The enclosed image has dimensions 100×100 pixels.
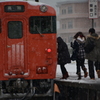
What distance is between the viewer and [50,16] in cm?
939

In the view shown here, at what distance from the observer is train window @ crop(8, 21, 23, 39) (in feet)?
30.3

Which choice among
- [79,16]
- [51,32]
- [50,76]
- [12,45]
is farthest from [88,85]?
[79,16]

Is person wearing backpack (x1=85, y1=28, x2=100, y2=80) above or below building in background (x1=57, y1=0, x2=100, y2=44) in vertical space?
below

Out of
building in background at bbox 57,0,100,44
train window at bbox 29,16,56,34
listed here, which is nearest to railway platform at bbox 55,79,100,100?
train window at bbox 29,16,56,34

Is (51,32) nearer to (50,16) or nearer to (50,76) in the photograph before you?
(50,16)

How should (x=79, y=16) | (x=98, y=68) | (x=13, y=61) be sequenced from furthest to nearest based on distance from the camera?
(x=79, y=16) < (x=98, y=68) < (x=13, y=61)

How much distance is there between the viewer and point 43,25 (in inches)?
370

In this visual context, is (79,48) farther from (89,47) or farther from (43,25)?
(43,25)

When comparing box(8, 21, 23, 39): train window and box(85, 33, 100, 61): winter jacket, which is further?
box(85, 33, 100, 61): winter jacket

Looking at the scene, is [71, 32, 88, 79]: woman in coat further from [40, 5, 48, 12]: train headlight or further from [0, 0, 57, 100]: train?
[40, 5, 48, 12]: train headlight

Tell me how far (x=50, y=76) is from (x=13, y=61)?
108 centimetres

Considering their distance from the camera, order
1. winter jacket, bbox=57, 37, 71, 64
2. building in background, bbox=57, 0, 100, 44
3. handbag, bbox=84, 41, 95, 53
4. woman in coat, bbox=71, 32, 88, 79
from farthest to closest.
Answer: building in background, bbox=57, 0, 100, 44 < woman in coat, bbox=71, 32, 88, 79 < winter jacket, bbox=57, 37, 71, 64 < handbag, bbox=84, 41, 95, 53

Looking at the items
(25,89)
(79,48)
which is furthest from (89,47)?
(25,89)

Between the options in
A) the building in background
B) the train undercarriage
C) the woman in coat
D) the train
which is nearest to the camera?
the train
